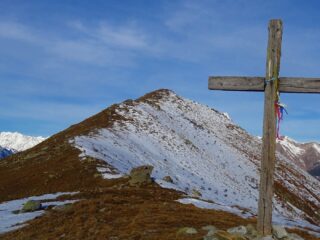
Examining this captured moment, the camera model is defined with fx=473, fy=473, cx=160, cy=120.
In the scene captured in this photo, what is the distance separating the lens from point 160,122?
6456 cm

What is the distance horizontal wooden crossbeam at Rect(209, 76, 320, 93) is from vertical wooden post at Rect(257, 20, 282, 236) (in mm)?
237

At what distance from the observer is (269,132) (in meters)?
12.5

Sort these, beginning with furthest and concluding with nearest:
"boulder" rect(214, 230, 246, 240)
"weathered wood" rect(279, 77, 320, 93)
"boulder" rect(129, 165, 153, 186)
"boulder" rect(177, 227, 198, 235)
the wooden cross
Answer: "boulder" rect(129, 165, 153, 186) < "boulder" rect(177, 227, 198, 235) < "boulder" rect(214, 230, 246, 240) < the wooden cross < "weathered wood" rect(279, 77, 320, 93)

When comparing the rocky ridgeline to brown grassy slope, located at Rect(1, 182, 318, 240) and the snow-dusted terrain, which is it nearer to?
brown grassy slope, located at Rect(1, 182, 318, 240)

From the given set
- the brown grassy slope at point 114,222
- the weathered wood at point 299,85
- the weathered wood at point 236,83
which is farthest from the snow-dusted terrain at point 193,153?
the weathered wood at point 299,85

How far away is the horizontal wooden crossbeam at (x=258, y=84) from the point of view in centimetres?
1226

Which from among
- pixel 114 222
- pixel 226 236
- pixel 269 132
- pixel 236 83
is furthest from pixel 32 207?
pixel 269 132

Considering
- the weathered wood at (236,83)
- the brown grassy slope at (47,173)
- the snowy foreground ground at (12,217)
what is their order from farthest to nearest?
1. the brown grassy slope at (47,173)
2. the snowy foreground ground at (12,217)
3. the weathered wood at (236,83)

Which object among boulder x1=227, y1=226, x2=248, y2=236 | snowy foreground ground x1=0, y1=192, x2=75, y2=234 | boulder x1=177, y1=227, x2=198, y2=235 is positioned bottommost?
snowy foreground ground x1=0, y1=192, x2=75, y2=234

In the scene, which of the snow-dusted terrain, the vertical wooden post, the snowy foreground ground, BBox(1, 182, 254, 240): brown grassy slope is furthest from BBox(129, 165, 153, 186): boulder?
the vertical wooden post

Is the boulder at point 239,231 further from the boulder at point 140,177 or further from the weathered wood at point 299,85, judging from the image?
the boulder at point 140,177

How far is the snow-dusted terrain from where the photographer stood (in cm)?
4381

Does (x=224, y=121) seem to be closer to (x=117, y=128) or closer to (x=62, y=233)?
(x=117, y=128)

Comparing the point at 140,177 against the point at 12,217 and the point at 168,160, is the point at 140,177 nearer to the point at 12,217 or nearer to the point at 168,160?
the point at 12,217
